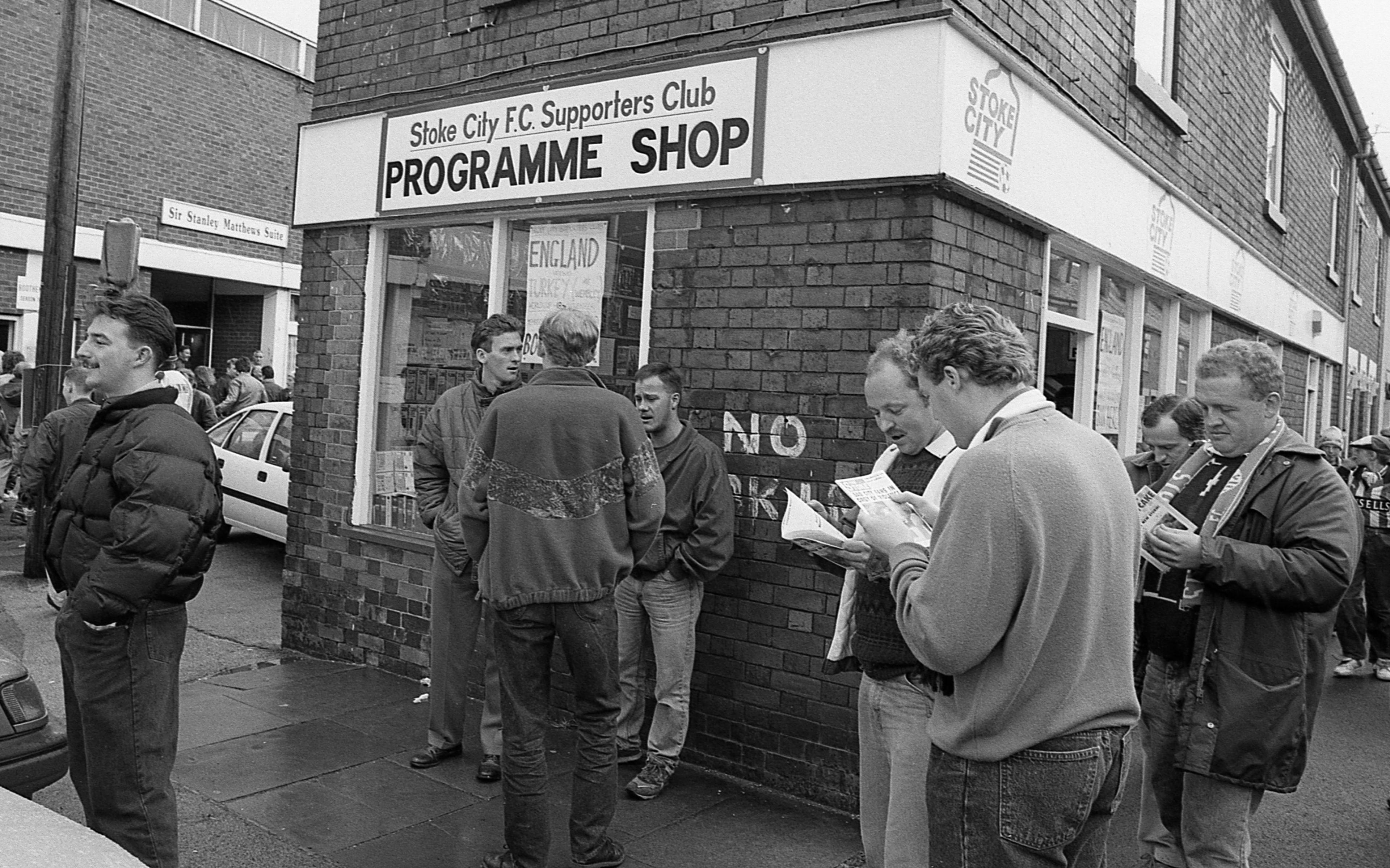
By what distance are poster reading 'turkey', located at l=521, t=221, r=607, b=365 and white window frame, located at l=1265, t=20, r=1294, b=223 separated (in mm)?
6977

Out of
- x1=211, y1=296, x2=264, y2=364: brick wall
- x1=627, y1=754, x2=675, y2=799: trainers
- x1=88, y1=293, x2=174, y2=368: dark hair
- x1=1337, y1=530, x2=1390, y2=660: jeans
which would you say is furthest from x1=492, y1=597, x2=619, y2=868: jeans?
x1=211, y1=296, x2=264, y2=364: brick wall

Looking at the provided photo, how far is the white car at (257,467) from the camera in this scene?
9805 millimetres

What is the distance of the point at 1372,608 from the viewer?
7.40 meters

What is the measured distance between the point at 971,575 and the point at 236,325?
2123cm

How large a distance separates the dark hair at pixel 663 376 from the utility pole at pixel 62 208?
271 inches

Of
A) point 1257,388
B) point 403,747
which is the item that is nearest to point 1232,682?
point 1257,388

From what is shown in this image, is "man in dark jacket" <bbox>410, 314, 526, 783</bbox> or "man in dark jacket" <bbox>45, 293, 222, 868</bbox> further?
"man in dark jacket" <bbox>410, 314, 526, 783</bbox>

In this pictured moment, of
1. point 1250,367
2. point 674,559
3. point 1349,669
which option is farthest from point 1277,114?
point 674,559

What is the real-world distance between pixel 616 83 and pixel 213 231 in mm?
16421

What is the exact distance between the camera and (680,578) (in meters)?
4.92

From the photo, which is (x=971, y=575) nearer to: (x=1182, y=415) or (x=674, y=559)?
(x=674, y=559)

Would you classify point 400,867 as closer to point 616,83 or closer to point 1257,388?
point 1257,388

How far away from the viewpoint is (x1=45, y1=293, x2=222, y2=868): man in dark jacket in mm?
3273

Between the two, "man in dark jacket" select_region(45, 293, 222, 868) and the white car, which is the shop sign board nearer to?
the white car
